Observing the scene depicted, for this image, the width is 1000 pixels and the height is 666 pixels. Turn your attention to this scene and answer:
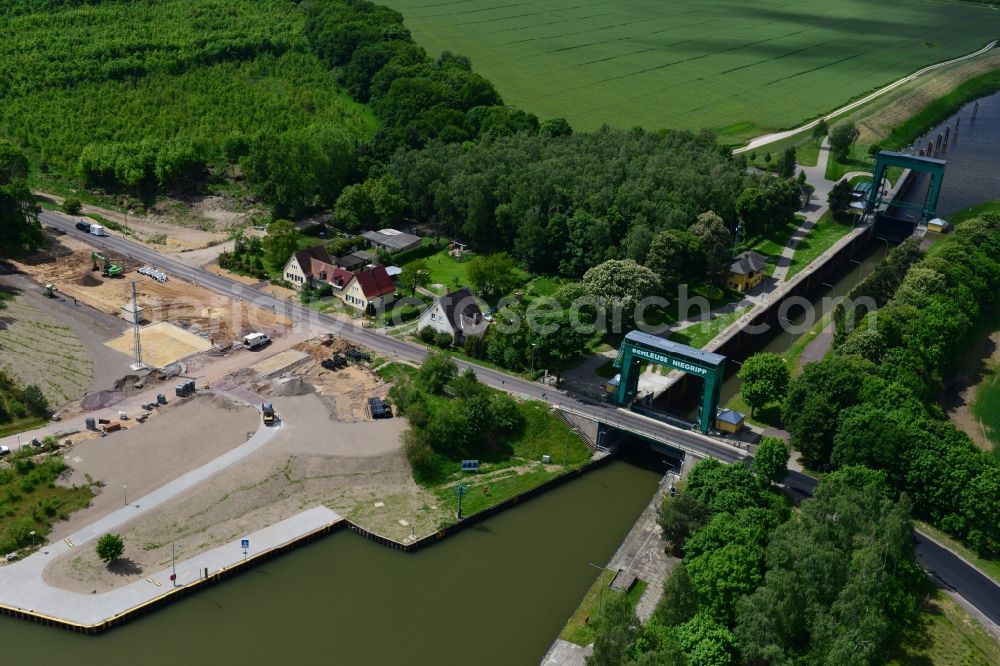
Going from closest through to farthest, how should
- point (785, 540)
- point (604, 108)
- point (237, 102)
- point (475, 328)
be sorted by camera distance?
point (785, 540) → point (475, 328) → point (237, 102) → point (604, 108)

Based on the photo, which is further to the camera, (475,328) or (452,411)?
(475,328)

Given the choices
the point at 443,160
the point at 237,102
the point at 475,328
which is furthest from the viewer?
the point at 237,102

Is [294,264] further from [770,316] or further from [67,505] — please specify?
[770,316]

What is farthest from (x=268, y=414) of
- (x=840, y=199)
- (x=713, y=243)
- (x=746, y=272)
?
(x=840, y=199)

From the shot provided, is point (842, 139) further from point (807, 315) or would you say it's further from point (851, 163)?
point (807, 315)

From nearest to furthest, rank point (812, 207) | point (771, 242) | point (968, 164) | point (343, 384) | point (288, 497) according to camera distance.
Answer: point (288, 497), point (343, 384), point (771, 242), point (812, 207), point (968, 164)

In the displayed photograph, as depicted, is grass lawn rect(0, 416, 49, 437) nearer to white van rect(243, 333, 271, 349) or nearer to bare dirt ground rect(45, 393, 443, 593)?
bare dirt ground rect(45, 393, 443, 593)

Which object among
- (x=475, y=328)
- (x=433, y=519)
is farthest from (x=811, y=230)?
(x=433, y=519)
